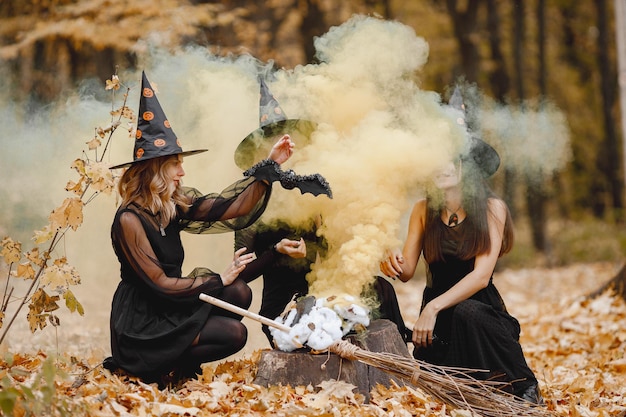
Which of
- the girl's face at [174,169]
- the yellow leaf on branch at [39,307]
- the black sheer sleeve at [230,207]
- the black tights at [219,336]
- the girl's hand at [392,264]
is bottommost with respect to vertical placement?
the black tights at [219,336]

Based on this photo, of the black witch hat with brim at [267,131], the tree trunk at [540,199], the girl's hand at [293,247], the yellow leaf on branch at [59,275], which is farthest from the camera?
the tree trunk at [540,199]

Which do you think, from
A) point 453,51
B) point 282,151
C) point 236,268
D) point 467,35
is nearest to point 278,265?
point 236,268

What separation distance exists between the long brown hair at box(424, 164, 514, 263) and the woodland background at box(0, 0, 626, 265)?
132 cm

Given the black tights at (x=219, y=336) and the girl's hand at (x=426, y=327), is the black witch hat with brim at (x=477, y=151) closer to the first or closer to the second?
the girl's hand at (x=426, y=327)

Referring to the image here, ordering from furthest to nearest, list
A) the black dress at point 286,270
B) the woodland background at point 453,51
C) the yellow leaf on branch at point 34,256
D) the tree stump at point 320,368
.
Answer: the woodland background at point 453,51 → the black dress at point 286,270 → the yellow leaf on branch at point 34,256 → the tree stump at point 320,368

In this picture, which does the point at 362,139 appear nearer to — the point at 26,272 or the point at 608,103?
the point at 26,272

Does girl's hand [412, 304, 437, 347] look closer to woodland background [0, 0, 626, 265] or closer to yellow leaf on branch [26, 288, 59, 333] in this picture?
woodland background [0, 0, 626, 265]

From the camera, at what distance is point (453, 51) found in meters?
17.8

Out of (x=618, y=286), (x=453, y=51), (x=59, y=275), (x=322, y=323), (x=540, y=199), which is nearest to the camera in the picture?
(x=322, y=323)

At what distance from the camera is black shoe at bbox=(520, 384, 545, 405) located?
4.49 meters

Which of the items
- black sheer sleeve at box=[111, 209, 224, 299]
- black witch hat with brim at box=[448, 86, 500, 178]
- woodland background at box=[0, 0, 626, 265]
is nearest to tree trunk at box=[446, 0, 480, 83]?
woodland background at box=[0, 0, 626, 265]

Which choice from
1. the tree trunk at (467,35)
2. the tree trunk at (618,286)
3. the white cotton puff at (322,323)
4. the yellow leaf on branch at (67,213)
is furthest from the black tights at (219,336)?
the tree trunk at (467,35)

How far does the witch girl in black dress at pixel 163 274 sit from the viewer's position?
4164mm

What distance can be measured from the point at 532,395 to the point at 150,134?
2835 millimetres
